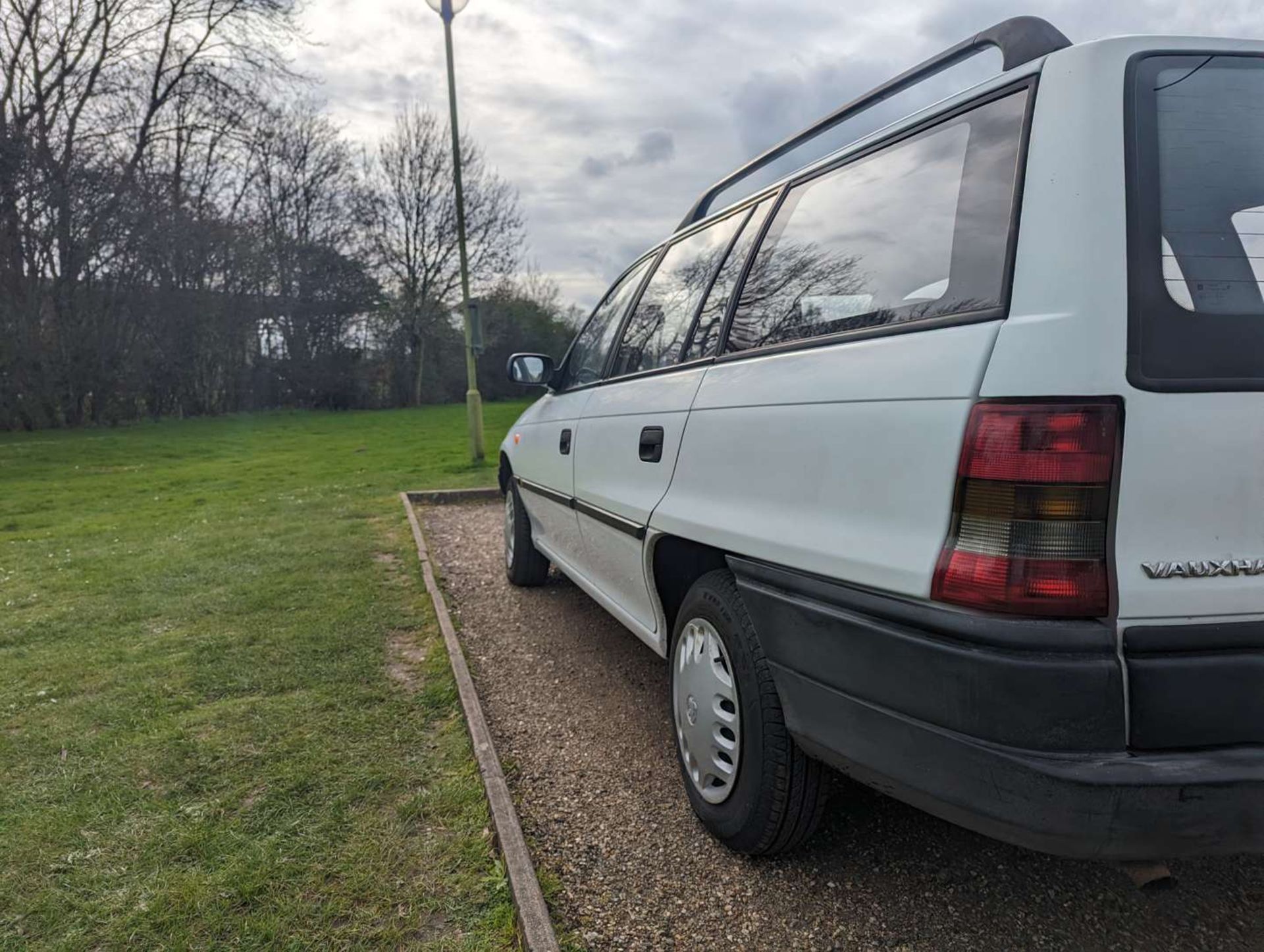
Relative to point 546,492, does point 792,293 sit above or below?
above

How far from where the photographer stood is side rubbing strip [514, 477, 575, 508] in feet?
12.3

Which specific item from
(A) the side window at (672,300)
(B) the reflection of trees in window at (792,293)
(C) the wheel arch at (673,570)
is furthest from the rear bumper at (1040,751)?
(A) the side window at (672,300)

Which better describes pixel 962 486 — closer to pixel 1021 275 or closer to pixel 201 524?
pixel 1021 275

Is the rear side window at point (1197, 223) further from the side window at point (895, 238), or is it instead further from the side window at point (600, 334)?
the side window at point (600, 334)

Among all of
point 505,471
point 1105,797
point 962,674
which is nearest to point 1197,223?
point 962,674

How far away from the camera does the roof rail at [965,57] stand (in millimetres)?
1670

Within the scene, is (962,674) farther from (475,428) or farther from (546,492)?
(475,428)

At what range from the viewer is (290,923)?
1.96 m

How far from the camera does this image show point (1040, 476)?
1379 millimetres

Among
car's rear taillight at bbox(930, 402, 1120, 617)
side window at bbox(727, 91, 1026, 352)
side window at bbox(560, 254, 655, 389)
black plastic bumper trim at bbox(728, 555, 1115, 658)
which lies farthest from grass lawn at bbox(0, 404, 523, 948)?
side window at bbox(727, 91, 1026, 352)

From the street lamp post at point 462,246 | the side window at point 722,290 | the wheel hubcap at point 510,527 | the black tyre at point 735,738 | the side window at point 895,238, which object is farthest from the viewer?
the street lamp post at point 462,246

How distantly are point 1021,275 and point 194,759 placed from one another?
296 centimetres

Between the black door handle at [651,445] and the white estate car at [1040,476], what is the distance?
67cm

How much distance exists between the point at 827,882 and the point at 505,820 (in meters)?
0.91
